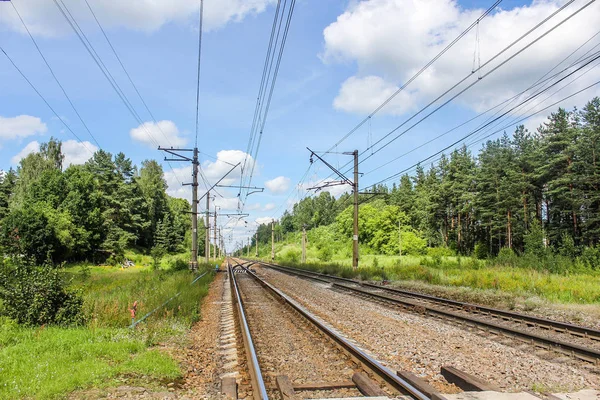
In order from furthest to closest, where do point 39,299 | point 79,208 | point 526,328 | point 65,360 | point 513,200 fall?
point 79,208 → point 513,200 → point 526,328 → point 39,299 → point 65,360

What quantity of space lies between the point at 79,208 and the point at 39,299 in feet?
193

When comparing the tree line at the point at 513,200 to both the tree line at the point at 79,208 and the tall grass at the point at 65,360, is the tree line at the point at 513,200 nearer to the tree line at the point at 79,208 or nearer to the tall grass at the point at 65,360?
the tall grass at the point at 65,360

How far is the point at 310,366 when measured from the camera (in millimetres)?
7184

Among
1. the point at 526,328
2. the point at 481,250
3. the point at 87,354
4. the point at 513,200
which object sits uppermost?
the point at 513,200

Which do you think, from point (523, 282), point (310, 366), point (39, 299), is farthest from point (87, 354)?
point (523, 282)

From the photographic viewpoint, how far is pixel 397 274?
28.0 meters

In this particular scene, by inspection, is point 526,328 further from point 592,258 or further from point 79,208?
point 79,208

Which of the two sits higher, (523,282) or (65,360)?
(65,360)

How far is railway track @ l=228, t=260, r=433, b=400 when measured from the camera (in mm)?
5733

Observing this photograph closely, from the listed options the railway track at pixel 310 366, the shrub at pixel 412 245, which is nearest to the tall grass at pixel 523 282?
the railway track at pixel 310 366

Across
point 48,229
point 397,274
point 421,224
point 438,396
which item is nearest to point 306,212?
point 421,224

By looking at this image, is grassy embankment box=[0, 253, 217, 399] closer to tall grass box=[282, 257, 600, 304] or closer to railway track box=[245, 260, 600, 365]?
railway track box=[245, 260, 600, 365]

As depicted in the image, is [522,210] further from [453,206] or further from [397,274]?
[397,274]

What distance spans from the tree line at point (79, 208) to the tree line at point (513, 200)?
3985 centimetres
